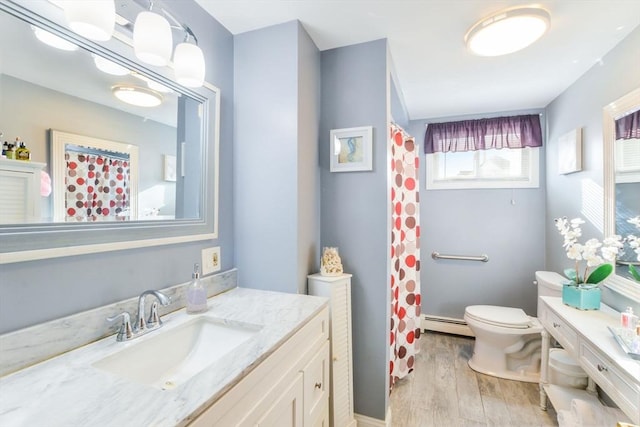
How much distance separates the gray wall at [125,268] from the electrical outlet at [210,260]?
0.11 ft

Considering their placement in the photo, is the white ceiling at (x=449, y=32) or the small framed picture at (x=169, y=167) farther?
the white ceiling at (x=449, y=32)

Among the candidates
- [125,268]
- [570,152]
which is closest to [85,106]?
[125,268]

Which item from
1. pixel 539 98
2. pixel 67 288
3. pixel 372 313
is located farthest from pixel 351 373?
pixel 539 98

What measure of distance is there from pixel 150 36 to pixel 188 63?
17cm

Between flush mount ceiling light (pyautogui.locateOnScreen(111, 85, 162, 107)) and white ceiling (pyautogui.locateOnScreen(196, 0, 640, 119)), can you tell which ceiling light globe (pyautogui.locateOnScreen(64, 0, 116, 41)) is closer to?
flush mount ceiling light (pyautogui.locateOnScreen(111, 85, 162, 107))

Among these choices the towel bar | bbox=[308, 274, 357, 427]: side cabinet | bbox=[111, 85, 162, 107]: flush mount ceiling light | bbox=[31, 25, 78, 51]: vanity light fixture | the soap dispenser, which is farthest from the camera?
the towel bar

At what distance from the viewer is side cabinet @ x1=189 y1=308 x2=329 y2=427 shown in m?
0.72

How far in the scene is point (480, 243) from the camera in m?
2.87

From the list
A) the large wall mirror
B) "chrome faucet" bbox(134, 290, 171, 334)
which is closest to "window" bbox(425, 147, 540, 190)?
the large wall mirror

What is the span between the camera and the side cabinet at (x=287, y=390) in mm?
724

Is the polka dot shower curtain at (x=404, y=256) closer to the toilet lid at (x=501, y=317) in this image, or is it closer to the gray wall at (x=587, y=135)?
the toilet lid at (x=501, y=317)

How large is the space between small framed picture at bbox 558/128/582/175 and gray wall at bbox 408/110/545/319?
434 millimetres

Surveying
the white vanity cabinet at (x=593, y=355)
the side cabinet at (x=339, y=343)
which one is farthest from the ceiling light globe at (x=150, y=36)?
the white vanity cabinet at (x=593, y=355)

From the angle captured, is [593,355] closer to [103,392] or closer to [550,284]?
[550,284]
